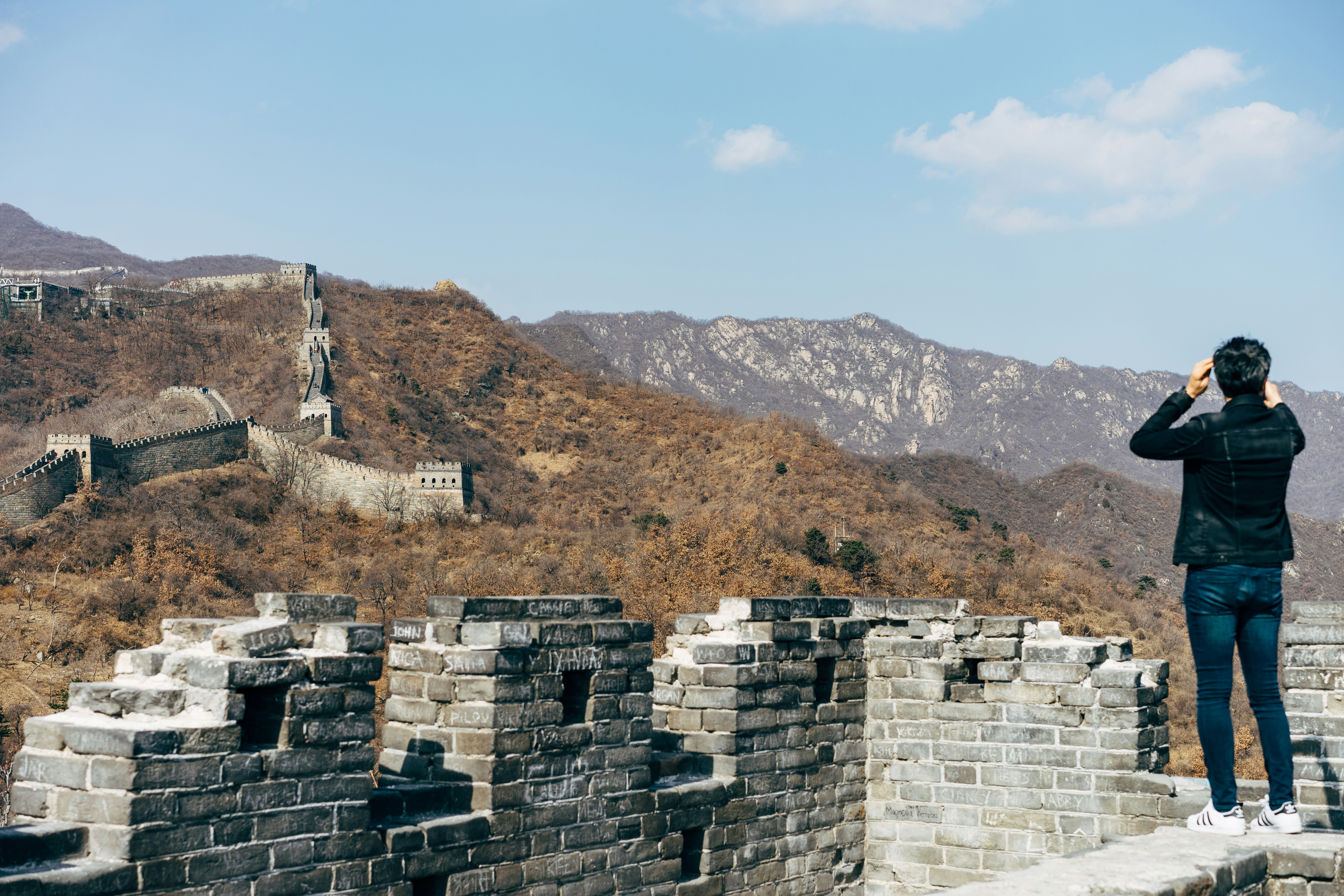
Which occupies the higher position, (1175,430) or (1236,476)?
(1175,430)

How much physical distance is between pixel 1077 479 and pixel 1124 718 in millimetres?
76090

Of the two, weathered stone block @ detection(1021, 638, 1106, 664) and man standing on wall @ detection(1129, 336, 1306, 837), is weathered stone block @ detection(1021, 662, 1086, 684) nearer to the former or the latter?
weathered stone block @ detection(1021, 638, 1106, 664)

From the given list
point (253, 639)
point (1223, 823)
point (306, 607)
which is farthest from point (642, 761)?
point (1223, 823)

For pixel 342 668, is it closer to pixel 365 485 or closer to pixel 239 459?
pixel 365 485

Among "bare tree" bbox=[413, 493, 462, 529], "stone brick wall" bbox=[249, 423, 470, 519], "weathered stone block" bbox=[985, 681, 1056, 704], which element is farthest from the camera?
A: "stone brick wall" bbox=[249, 423, 470, 519]

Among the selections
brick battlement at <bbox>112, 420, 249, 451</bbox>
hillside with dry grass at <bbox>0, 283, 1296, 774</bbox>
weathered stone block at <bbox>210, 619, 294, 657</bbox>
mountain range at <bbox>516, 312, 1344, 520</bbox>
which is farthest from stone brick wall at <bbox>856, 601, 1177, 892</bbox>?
mountain range at <bbox>516, 312, 1344, 520</bbox>

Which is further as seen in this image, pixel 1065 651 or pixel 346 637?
pixel 1065 651

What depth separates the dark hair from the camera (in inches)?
228

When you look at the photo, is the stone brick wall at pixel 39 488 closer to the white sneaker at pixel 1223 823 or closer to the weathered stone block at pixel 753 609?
the weathered stone block at pixel 753 609

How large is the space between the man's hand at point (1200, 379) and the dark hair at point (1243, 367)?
5cm

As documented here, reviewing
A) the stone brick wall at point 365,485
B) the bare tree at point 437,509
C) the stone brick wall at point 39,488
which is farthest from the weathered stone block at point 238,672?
the stone brick wall at point 365,485

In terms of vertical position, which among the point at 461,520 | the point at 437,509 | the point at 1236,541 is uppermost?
the point at 437,509

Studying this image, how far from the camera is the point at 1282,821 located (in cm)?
589

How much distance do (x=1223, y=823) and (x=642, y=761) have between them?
3.37 m
